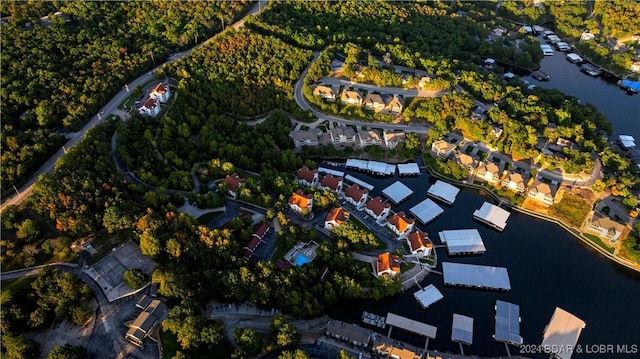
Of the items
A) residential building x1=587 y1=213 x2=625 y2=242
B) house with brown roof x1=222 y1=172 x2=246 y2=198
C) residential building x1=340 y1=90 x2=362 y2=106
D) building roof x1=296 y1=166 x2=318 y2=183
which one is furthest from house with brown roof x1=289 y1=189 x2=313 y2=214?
residential building x1=587 y1=213 x2=625 y2=242

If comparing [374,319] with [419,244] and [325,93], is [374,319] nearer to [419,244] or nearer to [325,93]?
[419,244]

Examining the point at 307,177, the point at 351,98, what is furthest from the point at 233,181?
the point at 351,98

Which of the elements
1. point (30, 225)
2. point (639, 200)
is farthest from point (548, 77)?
point (30, 225)

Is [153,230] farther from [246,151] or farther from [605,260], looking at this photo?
[605,260]

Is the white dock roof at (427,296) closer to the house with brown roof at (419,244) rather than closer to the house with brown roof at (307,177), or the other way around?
the house with brown roof at (419,244)

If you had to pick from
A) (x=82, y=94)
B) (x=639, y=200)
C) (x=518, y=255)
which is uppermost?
(x=82, y=94)
